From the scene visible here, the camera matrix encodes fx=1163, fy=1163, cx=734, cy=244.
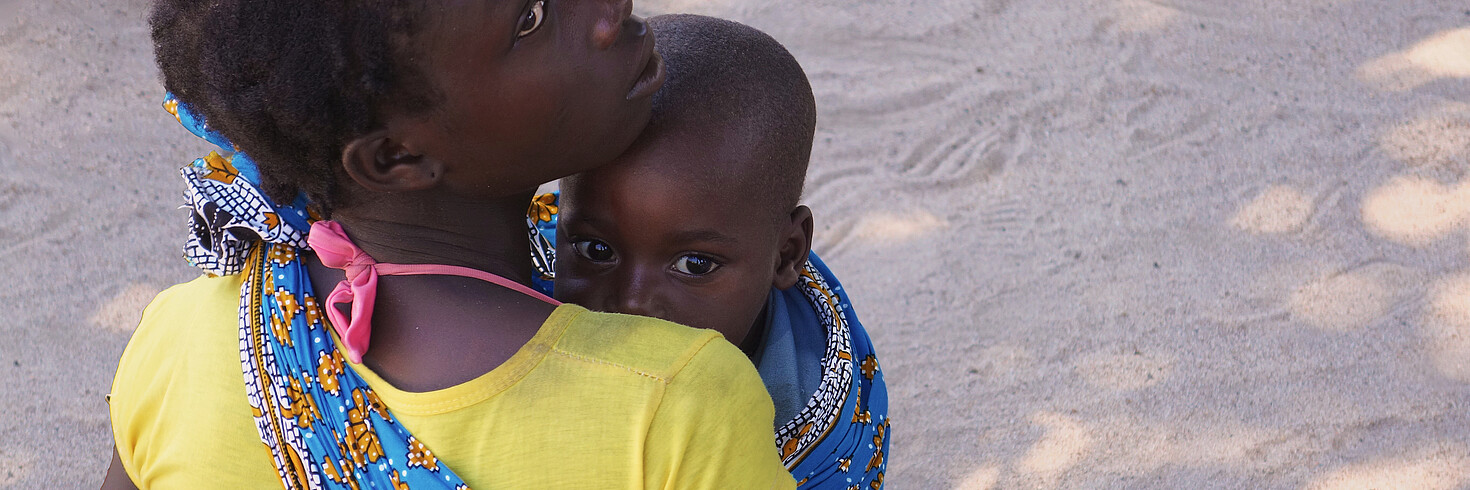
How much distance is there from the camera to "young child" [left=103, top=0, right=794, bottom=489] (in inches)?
41.9

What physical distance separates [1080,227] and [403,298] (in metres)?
2.85

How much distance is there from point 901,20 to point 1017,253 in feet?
4.91

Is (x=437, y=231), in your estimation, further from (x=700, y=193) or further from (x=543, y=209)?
(x=543, y=209)

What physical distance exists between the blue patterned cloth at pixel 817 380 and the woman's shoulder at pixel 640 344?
1.93ft

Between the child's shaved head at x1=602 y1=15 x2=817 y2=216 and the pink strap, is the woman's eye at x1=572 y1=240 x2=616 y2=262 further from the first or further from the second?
the pink strap

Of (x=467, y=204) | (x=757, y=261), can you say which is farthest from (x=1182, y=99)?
(x=467, y=204)

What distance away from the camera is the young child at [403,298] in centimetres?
107

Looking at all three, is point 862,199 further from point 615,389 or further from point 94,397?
point 615,389

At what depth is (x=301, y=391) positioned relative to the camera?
1.14m

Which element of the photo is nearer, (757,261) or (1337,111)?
(757,261)

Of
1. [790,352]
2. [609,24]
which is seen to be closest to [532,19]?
[609,24]

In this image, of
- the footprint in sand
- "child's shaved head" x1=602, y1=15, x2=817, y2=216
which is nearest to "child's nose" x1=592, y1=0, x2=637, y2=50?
"child's shaved head" x1=602, y1=15, x2=817, y2=216

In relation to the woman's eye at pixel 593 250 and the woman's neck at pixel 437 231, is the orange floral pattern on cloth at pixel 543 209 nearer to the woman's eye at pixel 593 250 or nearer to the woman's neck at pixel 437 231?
the woman's eye at pixel 593 250

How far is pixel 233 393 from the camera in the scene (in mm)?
1169
